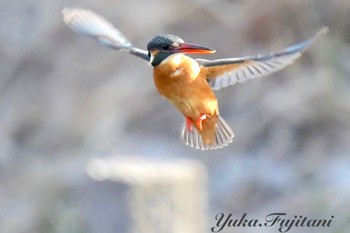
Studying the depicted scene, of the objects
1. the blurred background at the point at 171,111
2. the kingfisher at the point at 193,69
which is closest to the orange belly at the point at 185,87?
the kingfisher at the point at 193,69

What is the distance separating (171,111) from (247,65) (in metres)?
1.79

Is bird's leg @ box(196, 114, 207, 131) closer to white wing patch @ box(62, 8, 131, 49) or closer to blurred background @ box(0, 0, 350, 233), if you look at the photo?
white wing patch @ box(62, 8, 131, 49)

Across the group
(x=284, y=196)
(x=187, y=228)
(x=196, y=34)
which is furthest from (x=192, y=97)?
(x=284, y=196)

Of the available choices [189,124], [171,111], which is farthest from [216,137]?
[171,111]

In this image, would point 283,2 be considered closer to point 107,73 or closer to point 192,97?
point 107,73

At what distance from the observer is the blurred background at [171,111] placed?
78.2 inches

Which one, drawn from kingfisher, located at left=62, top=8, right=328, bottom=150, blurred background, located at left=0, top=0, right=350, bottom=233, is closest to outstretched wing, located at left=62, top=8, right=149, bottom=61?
kingfisher, located at left=62, top=8, right=328, bottom=150

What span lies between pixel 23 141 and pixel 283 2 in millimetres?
928

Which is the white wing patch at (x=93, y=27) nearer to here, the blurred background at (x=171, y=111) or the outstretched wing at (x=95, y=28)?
the outstretched wing at (x=95, y=28)

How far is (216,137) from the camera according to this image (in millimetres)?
561

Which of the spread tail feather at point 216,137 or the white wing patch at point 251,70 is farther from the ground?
the white wing patch at point 251,70

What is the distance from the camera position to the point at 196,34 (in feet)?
5.77

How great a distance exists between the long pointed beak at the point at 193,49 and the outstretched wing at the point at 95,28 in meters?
0.04

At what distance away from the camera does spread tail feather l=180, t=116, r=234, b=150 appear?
21.9 inches
